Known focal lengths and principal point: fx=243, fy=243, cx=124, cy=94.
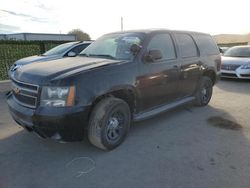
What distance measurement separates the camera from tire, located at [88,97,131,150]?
346 cm

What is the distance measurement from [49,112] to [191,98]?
139 inches

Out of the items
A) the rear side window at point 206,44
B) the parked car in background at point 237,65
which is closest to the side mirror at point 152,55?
the rear side window at point 206,44

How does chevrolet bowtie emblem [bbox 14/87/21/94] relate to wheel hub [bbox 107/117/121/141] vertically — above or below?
above

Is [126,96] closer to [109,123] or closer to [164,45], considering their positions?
[109,123]

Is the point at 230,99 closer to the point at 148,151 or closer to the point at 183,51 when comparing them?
the point at 183,51

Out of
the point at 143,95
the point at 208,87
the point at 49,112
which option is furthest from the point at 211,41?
the point at 49,112

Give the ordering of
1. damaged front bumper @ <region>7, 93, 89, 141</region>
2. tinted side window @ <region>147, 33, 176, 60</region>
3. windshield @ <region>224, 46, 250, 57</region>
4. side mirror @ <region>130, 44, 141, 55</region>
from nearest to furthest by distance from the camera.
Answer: damaged front bumper @ <region>7, 93, 89, 141</region>, side mirror @ <region>130, 44, 141, 55</region>, tinted side window @ <region>147, 33, 176, 60</region>, windshield @ <region>224, 46, 250, 57</region>

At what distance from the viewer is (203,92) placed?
6.00m

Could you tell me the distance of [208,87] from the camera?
242 inches

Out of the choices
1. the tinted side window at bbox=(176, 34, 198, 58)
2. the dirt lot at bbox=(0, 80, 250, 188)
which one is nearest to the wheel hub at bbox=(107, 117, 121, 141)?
the dirt lot at bbox=(0, 80, 250, 188)

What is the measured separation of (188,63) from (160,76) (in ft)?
3.61

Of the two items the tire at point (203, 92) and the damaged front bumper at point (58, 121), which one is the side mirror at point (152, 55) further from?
the tire at point (203, 92)

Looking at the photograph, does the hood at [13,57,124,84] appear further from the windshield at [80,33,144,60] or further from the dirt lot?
the dirt lot

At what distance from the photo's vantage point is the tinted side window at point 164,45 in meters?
4.36
